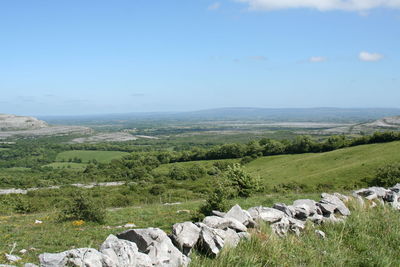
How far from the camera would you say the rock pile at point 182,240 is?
5914mm

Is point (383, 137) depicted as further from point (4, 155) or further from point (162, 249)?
point (4, 155)

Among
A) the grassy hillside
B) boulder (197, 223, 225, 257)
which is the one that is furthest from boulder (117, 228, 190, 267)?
the grassy hillside

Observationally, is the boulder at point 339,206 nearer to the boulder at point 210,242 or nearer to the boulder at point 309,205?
the boulder at point 309,205

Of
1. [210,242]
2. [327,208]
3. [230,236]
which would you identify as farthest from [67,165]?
[210,242]

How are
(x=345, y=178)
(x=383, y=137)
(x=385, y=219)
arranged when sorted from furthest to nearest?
(x=383, y=137) < (x=345, y=178) < (x=385, y=219)

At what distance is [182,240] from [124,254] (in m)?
1.49

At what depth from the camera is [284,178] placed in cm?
5631

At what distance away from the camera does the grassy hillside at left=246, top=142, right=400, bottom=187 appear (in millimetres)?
45569

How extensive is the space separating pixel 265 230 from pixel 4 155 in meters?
159

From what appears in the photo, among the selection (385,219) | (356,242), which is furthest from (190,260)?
(385,219)

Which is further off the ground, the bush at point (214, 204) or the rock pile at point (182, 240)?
the rock pile at point (182, 240)

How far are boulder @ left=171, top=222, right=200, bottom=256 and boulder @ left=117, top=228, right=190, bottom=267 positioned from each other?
236 millimetres

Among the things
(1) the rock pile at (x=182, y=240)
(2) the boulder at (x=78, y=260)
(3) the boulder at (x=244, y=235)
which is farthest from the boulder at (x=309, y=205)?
(2) the boulder at (x=78, y=260)

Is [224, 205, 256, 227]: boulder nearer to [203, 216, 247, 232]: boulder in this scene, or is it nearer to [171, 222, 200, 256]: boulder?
[203, 216, 247, 232]: boulder
